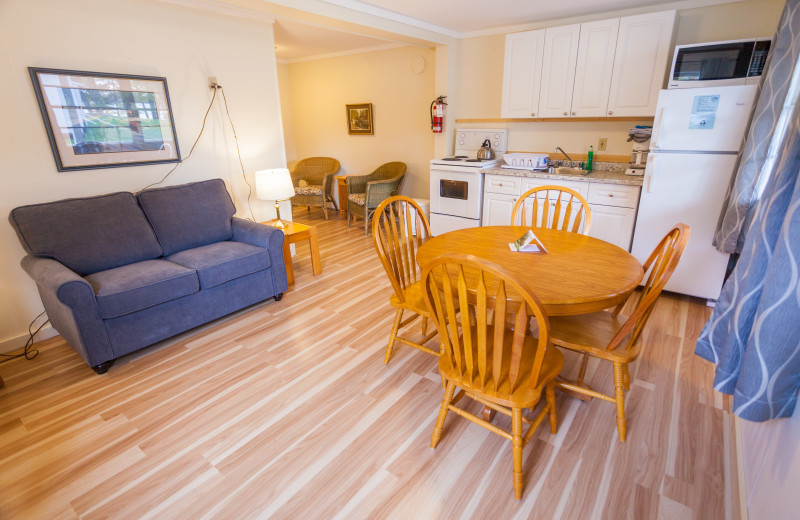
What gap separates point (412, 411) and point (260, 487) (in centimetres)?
75

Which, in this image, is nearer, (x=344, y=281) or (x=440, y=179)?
(x=344, y=281)

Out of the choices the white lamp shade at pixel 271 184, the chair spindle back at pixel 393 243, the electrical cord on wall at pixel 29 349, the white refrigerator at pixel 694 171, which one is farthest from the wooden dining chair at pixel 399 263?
the electrical cord on wall at pixel 29 349

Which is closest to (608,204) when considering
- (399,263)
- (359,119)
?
(399,263)

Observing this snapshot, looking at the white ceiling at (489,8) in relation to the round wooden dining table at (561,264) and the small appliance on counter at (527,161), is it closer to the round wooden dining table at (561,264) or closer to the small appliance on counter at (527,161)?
the small appliance on counter at (527,161)

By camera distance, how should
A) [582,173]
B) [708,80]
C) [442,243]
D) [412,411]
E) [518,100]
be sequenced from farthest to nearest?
[518,100] → [582,173] → [708,80] → [442,243] → [412,411]

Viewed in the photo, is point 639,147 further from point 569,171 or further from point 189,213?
point 189,213

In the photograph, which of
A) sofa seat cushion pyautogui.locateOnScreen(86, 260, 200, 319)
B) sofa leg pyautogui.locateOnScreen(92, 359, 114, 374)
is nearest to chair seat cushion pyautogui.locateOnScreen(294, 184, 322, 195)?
sofa seat cushion pyautogui.locateOnScreen(86, 260, 200, 319)

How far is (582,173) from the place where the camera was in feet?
11.4

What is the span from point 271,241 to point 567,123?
304 centimetres

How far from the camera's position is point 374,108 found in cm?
540

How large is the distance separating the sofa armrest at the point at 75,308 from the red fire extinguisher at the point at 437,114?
3.67 m

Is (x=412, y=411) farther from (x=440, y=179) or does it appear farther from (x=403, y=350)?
(x=440, y=179)

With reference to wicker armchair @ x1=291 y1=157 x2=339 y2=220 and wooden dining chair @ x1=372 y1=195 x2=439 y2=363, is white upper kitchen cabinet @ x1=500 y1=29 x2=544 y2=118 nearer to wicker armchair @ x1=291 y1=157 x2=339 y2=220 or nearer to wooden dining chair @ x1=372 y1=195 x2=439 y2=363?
wooden dining chair @ x1=372 y1=195 x2=439 y2=363

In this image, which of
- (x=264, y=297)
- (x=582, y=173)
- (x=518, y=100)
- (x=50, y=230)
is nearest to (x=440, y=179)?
(x=518, y=100)
